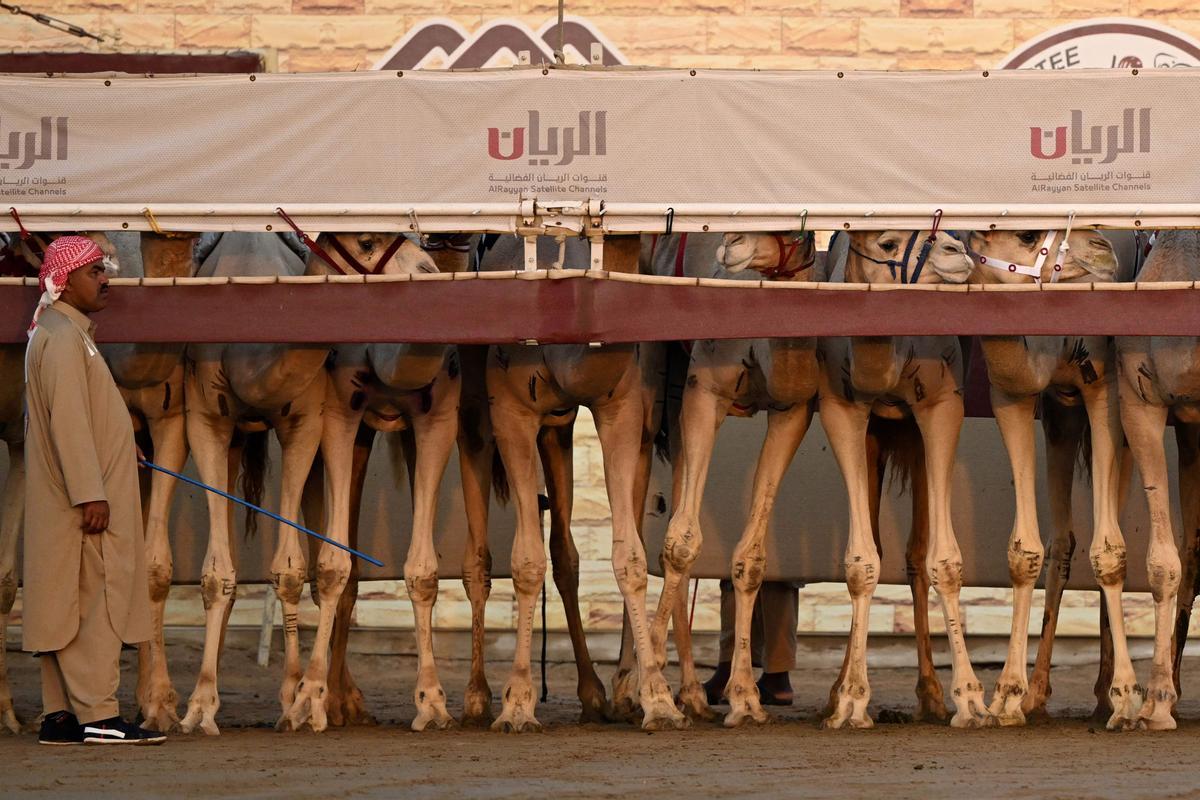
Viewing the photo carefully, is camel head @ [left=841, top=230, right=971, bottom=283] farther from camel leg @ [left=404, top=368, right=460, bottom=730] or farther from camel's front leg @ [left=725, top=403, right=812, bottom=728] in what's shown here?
camel leg @ [left=404, top=368, right=460, bottom=730]

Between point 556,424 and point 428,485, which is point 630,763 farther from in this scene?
point 556,424

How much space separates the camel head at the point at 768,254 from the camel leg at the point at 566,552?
5.14ft

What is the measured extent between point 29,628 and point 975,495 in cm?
476

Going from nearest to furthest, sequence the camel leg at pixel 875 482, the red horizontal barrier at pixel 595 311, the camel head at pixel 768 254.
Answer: the red horizontal barrier at pixel 595 311, the camel head at pixel 768 254, the camel leg at pixel 875 482

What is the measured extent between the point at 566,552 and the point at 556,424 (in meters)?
0.85

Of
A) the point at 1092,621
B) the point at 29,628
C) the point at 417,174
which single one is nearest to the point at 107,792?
the point at 29,628

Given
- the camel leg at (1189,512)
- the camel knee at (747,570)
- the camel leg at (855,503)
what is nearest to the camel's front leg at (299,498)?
the camel knee at (747,570)

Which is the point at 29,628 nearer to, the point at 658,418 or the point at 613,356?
the point at 613,356

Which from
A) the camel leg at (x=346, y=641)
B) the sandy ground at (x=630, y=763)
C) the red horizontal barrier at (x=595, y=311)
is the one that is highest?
the red horizontal barrier at (x=595, y=311)

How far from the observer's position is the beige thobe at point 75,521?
8578mm

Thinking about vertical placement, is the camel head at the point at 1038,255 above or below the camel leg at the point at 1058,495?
above

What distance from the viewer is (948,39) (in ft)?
48.5

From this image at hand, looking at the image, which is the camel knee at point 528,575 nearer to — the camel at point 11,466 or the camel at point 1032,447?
the camel at point 1032,447

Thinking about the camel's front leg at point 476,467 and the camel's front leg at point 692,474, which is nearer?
the camel's front leg at point 692,474
